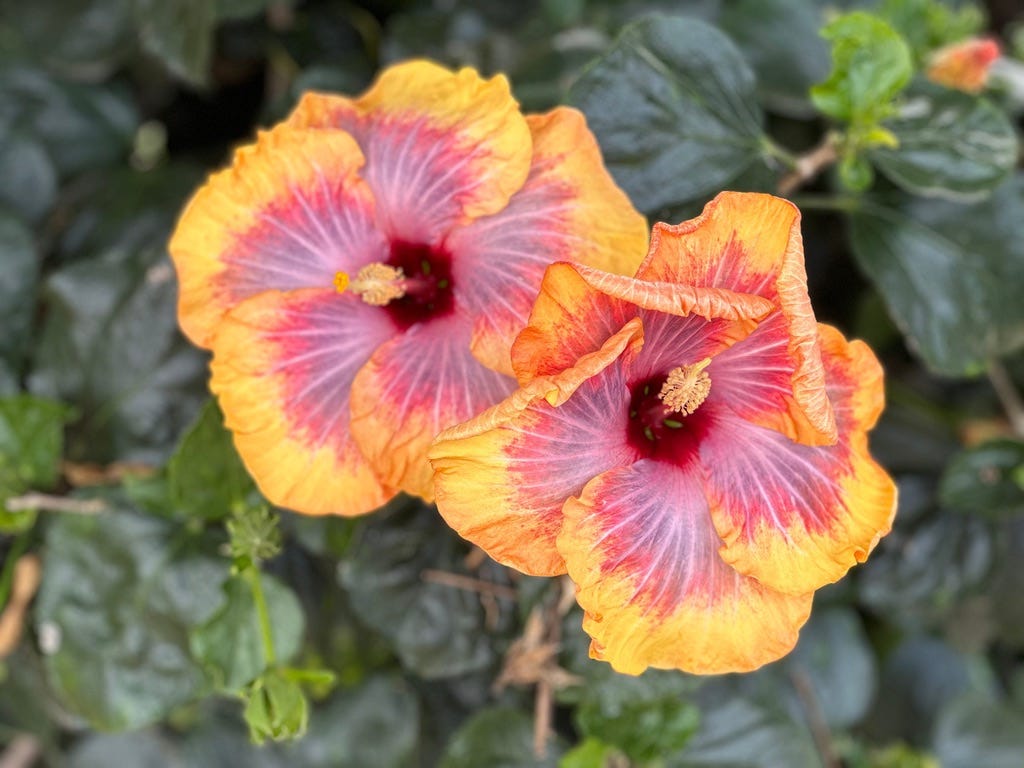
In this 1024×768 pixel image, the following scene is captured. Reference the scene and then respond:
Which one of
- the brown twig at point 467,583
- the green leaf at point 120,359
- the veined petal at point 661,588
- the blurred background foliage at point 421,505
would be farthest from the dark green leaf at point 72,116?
the veined petal at point 661,588

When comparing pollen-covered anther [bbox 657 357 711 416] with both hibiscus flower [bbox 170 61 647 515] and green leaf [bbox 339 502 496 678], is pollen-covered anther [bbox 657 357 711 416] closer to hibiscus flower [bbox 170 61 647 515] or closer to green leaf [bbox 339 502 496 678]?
hibiscus flower [bbox 170 61 647 515]

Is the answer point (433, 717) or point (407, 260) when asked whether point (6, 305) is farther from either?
point (433, 717)

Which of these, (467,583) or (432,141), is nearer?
(432,141)

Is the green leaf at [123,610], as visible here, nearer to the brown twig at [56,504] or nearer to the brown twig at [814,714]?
the brown twig at [56,504]

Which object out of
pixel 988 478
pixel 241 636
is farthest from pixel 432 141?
pixel 988 478

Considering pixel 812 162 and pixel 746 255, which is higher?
pixel 746 255

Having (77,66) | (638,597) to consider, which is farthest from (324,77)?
(638,597)

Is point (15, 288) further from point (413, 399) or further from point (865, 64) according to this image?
point (865, 64)
